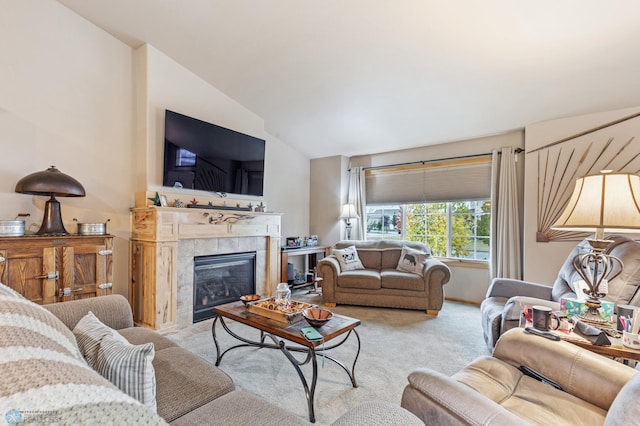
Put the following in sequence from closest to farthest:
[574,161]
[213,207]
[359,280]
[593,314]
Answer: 1. [593,314]
2. [574,161]
3. [213,207]
4. [359,280]

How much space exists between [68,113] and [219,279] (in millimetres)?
2246

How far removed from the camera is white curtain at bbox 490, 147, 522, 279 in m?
3.80

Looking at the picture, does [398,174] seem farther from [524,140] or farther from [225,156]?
[225,156]

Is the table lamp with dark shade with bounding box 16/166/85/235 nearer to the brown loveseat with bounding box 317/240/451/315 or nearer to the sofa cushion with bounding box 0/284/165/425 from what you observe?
the sofa cushion with bounding box 0/284/165/425

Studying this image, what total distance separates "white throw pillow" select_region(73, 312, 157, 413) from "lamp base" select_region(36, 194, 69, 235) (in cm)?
210

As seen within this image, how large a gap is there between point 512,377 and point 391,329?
6.04 feet

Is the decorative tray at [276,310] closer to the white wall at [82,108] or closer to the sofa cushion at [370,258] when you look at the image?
the white wall at [82,108]

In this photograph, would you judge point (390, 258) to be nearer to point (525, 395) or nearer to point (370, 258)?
point (370, 258)

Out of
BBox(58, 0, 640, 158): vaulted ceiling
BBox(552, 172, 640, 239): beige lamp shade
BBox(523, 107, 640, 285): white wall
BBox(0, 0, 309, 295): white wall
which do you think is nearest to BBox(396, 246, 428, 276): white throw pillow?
BBox(523, 107, 640, 285): white wall

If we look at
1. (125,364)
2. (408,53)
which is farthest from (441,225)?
(125,364)

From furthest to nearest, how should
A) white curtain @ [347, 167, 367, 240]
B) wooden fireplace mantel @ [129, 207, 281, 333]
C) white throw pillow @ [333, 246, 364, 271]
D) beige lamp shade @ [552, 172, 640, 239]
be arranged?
white curtain @ [347, 167, 367, 240] < white throw pillow @ [333, 246, 364, 271] < wooden fireplace mantel @ [129, 207, 281, 333] < beige lamp shade @ [552, 172, 640, 239]

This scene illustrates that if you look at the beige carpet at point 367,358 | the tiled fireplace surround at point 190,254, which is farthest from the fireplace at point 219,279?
the beige carpet at point 367,358

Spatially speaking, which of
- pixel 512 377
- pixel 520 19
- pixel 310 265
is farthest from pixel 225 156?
pixel 512 377

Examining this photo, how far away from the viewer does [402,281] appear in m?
3.72
